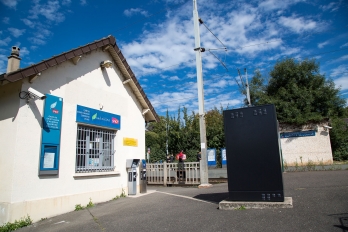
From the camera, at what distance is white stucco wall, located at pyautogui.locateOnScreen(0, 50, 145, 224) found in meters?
6.76

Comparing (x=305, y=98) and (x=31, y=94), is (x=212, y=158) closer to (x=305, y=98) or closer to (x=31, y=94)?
(x=305, y=98)

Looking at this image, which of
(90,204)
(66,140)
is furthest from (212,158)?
(66,140)

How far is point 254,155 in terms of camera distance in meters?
6.34

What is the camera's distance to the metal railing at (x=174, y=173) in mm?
14203

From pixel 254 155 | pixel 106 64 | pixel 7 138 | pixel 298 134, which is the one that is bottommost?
pixel 254 155

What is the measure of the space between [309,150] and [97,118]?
18968 mm

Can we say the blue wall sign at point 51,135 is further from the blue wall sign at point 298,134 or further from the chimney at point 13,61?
the blue wall sign at point 298,134

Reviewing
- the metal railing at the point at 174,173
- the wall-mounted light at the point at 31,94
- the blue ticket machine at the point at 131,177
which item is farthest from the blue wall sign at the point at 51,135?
the metal railing at the point at 174,173

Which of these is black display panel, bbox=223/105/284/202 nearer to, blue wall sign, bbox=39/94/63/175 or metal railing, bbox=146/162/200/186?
blue wall sign, bbox=39/94/63/175

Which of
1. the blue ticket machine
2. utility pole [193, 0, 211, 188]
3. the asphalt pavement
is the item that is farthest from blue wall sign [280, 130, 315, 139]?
the blue ticket machine

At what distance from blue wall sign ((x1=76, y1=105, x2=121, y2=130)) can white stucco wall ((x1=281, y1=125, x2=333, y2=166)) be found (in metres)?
17.2

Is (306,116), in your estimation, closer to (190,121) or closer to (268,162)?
(190,121)

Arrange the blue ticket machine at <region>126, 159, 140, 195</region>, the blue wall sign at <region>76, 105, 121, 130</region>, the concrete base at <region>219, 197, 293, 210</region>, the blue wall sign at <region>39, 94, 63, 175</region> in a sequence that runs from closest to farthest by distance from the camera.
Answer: the concrete base at <region>219, 197, 293, 210</region>
the blue wall sign at <region>39, 94, 63, 175</region>
the blue wall sign at <region>76, 105, 121, 130</region>
the blue ticket machine at <region>126, 159, 140, 195</region>

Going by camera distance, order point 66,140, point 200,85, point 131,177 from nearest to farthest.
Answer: point 66,140 < point 131,177 < point 200,85
